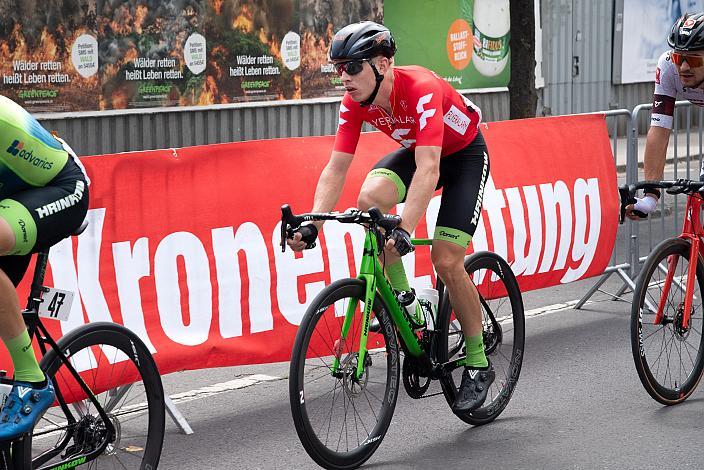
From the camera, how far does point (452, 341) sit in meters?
5.72

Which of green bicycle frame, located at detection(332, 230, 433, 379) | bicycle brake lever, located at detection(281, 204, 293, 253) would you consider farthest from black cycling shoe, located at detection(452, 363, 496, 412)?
bicycle brake lever, located at detection(281, 204, 293, 253)

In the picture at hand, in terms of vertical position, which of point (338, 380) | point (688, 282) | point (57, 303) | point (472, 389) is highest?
point (57, 303)

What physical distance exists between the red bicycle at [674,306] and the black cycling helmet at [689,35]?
0.67 m

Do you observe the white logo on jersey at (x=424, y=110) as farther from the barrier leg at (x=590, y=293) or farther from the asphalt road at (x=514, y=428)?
the barrier leg at (x=590, y=293)

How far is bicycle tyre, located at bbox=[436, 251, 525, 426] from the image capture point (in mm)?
5645

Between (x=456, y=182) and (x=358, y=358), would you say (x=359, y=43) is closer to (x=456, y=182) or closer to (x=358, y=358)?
(x=456, y=182)

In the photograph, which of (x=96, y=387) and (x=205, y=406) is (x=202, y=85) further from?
(x=96, y=387)

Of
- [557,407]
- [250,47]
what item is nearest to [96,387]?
[557,407]

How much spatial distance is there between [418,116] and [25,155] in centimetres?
182

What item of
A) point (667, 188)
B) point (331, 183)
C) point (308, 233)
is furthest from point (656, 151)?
point (308, 233)

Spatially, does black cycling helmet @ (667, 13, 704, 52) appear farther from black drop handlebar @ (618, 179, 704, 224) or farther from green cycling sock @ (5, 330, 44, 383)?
green cycling sock @ (5, 330, 44, 383)

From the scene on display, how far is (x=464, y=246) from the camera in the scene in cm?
548

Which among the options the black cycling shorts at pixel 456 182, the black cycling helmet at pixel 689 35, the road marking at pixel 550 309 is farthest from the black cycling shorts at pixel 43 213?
the road marking at pixel 550 309

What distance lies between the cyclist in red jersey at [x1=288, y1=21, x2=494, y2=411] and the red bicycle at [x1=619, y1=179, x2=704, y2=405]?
2.82 ft
